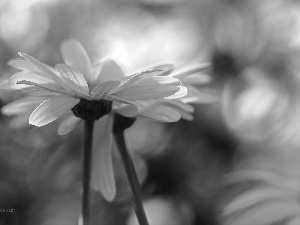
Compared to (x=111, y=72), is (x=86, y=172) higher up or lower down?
lower down

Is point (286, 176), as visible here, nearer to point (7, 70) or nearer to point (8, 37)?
point (7, 70)

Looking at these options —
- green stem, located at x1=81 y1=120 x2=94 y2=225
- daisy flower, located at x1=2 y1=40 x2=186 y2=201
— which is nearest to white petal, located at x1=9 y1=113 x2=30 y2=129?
daisy flower, located at x1=2 y1=40 x2=186 y2=201

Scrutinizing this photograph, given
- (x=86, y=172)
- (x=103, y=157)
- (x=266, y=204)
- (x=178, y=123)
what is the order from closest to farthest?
1. (x=86, y=172)
2. (x=103, y=157)
3. (x=266, y=204)
4. (x=178, y=123)

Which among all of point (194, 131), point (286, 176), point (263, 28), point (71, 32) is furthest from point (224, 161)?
point (263, 28)

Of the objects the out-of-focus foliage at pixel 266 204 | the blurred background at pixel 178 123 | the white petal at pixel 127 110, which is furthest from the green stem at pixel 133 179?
the blurred background at pixel 178 123

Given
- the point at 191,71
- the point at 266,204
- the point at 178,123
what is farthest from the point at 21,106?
the point at 178,123

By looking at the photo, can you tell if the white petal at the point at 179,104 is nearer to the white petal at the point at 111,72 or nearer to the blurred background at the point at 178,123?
the white petal at the point at 111,72

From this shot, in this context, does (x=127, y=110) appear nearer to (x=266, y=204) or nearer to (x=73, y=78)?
(x=73, y=78)
